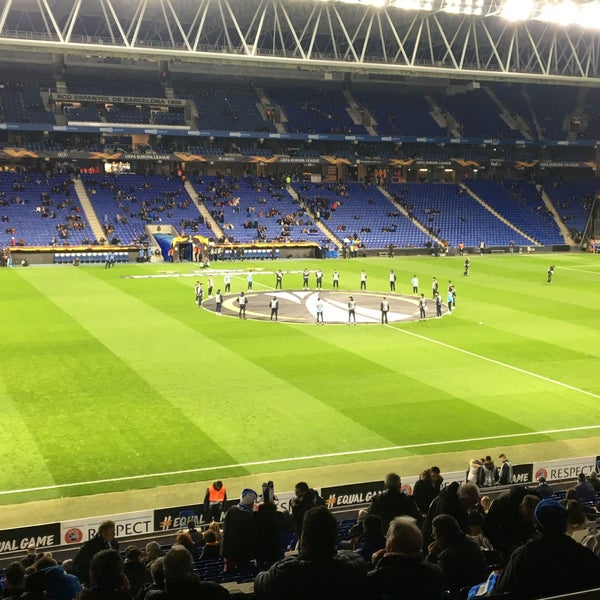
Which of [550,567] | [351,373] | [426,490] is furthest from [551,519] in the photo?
[351,373]

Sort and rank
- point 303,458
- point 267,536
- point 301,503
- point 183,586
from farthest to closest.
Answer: point 303,458 → point 301,503 → point 267,536 → point 183,586

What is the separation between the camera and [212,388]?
25594 mm

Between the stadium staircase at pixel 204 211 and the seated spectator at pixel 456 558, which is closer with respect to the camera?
the seated spectator at pixel 456 558

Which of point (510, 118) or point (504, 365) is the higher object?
point (510, 118)

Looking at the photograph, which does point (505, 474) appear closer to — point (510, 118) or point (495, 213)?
point (495, 213)

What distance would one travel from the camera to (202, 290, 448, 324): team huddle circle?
38.5 metres

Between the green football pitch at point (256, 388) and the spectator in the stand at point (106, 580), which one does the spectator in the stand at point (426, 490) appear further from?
the spectator in the stand at point (106, 580)

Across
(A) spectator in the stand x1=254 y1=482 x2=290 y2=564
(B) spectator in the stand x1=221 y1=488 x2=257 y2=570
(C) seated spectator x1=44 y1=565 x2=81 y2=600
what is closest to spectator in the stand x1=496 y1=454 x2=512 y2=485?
(A) spectator in the stand x1=254 y1=482 x2=290 y2=564

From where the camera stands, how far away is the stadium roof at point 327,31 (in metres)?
50.5

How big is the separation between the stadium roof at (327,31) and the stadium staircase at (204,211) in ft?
40.0

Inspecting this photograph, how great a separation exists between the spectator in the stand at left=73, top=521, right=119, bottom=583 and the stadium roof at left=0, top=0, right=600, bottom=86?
3949 cm

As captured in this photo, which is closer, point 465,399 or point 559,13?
point 465,399

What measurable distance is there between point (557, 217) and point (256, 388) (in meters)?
70.2

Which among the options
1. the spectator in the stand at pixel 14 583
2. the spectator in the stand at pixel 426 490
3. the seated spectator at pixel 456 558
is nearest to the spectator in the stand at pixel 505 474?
the spectator in the stand at pixel 426 490
